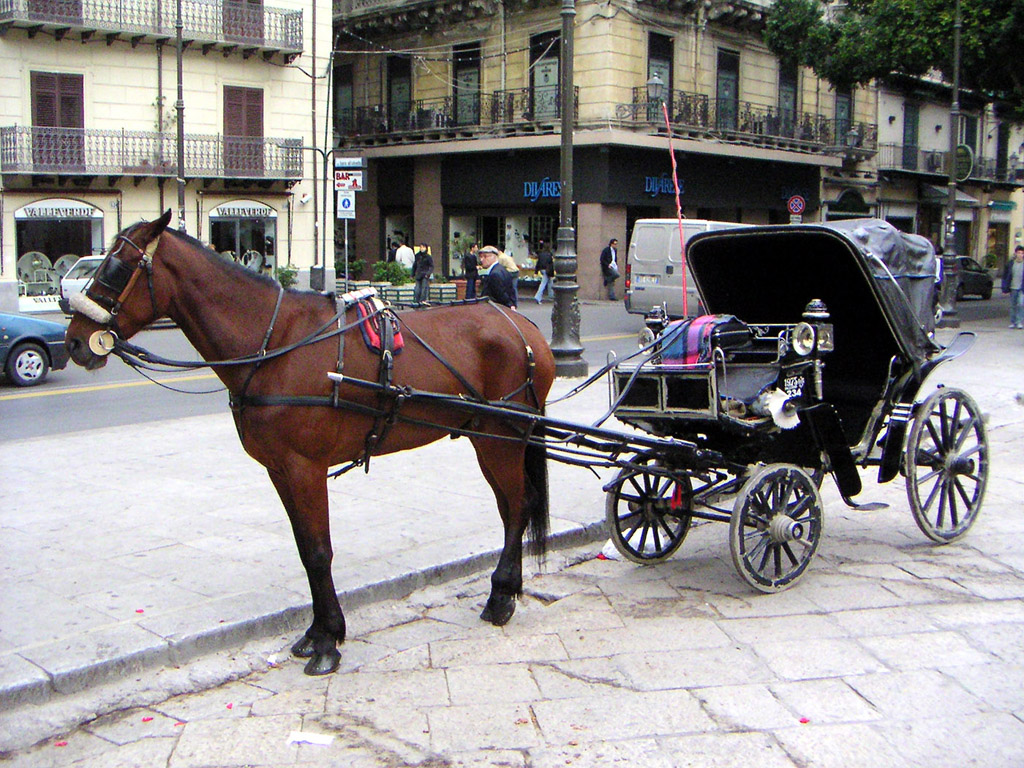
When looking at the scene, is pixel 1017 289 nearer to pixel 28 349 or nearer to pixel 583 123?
pixel 583 123

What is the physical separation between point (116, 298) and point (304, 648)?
188 centimetres

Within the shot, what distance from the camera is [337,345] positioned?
5.25 m

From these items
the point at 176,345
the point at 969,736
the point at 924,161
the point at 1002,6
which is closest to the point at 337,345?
the point at 969,736

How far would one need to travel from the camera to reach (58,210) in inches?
1128

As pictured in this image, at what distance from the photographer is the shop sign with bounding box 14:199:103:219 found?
2816 centimetres

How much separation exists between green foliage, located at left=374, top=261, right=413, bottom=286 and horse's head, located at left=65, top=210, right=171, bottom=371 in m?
22.4

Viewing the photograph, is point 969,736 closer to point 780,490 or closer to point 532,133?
point 780,490

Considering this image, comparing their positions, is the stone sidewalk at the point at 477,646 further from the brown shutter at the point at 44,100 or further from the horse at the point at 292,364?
the brown shutter at the point at 44,100

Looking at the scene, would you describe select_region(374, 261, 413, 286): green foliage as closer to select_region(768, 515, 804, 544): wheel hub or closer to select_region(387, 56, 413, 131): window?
select_region(387, 56, 413, 131): window

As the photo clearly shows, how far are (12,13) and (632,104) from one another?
1668cm

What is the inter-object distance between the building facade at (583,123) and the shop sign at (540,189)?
51mm

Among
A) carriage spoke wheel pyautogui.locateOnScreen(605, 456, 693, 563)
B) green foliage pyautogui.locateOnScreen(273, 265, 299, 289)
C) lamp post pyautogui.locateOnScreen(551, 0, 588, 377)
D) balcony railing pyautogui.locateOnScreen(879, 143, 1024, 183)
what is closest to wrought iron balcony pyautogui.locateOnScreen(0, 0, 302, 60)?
green foliage pyautogui.locateOnScreen(273, 265, 299, 289)

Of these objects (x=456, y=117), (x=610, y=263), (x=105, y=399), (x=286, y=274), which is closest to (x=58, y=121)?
(x=286, y=274)

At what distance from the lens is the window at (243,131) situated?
3109 cm
